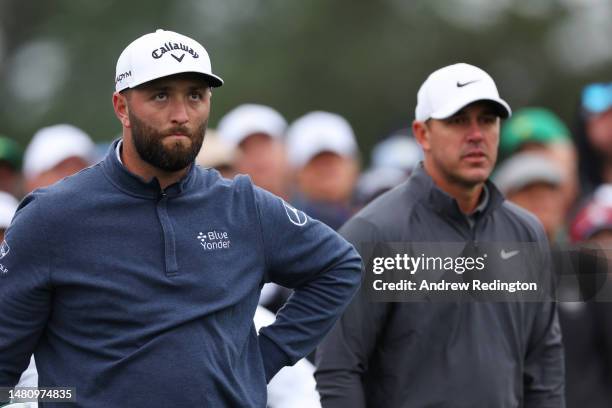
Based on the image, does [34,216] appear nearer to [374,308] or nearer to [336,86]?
[374,308]

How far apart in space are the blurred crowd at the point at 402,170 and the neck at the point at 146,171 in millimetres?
2174

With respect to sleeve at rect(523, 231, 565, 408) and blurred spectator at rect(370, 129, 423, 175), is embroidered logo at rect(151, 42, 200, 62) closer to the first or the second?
sleeve at rect(523, 231, 565, 408)

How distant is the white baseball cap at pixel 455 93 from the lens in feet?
22.0

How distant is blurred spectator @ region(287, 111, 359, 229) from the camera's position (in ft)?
34.6

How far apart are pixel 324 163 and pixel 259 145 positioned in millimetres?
538

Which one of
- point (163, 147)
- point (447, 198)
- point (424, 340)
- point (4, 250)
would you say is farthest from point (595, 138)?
point (4, 250)

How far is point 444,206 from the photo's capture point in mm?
6664

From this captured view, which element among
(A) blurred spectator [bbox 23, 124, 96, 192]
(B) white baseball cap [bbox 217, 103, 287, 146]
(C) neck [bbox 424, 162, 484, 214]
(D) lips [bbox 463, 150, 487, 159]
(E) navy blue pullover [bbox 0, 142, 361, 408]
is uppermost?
(B) white baseball cap [bbox 217, 103, 287, 146]

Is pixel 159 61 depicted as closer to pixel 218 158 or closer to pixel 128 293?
pixel 128 293

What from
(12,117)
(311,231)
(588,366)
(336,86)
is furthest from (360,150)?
(311,231)

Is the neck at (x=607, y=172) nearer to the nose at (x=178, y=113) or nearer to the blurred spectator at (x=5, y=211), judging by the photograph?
the blurred spectator at (x=5, y=211)

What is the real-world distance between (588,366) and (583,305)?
0.34 meters

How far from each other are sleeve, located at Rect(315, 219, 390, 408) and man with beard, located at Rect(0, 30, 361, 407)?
34.8 inches

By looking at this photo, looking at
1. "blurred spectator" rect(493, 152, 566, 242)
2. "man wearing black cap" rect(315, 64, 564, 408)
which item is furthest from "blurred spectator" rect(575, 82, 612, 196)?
"man wearing black cap" rect(315, 64, 564, 408)
